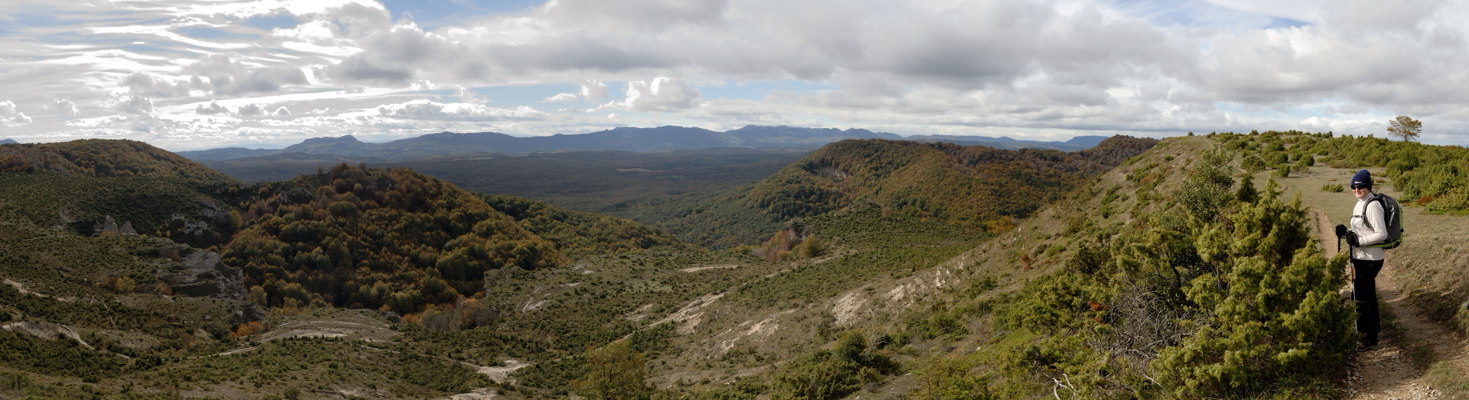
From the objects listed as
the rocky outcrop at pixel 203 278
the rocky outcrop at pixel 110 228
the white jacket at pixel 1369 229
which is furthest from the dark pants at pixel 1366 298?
the rocky outcrop at pixel 110 228

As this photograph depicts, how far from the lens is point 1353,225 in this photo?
9117mm

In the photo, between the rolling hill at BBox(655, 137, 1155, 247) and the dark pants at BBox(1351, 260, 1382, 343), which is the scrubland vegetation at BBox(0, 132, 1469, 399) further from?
the rolling hill at BBox(655, 137, 1155, 247)

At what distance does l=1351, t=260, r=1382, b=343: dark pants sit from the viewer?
889 cm

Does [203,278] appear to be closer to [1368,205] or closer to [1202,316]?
[1202,316]

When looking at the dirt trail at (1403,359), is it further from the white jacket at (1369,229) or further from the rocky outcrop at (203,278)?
the rocky outcrop at (203,278)

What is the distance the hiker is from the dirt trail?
36 cm

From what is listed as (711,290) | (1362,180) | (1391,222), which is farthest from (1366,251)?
(711,290)

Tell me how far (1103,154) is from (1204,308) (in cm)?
16263

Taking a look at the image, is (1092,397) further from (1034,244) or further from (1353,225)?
(1034,244)

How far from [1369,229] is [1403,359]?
2122 mm

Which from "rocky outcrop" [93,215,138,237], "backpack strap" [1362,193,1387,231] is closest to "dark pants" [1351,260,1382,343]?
"backpack strap" [1362,193,1387,231]

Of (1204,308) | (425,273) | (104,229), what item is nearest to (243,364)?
(1204,308)

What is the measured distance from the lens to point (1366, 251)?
349 inches

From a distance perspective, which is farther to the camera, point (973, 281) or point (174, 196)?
point (174, 196)
